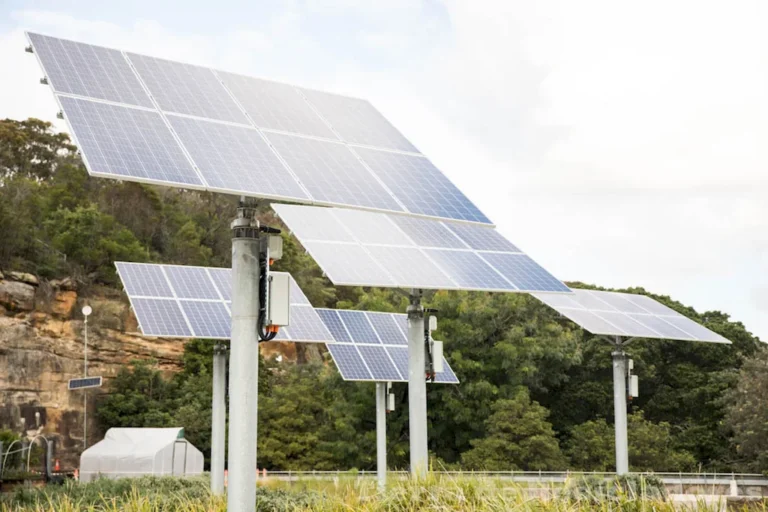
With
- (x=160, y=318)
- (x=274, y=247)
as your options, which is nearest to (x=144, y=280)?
(x=160, y=318)

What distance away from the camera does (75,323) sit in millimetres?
57594

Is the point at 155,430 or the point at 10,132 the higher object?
the point at 10,132

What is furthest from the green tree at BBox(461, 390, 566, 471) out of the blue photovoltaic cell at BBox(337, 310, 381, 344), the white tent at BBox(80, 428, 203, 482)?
the blue photovoltaic cell at BBox(337, 310, 381, 344)

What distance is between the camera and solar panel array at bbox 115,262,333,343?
23.2 meters

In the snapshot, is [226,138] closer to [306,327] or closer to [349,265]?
[349,265]

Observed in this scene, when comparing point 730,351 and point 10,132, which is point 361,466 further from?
point 10,132

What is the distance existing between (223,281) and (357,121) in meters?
10.1

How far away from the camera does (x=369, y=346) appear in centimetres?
3003

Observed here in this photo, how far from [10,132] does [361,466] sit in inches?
1688

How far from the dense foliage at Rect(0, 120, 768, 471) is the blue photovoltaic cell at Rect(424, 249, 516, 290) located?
23.7 m

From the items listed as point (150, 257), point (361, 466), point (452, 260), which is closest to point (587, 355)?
point (361, 466)

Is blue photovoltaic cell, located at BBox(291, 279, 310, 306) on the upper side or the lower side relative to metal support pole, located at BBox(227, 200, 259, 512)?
upper

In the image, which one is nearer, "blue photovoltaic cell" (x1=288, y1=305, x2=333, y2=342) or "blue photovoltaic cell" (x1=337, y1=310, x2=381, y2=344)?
"blue photovoltaic cell" (x1=288, y1=305, x2=333, y2=342)

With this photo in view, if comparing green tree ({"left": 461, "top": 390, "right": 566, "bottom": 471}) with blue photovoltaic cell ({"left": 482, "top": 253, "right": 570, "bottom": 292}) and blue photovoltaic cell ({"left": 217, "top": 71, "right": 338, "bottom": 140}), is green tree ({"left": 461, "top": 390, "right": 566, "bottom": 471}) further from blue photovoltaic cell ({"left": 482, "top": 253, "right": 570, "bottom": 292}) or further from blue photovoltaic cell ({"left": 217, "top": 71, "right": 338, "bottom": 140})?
blue photovoltaic cell ({"left": 217, "top": 71, "right": 338, "bottom": 140})
